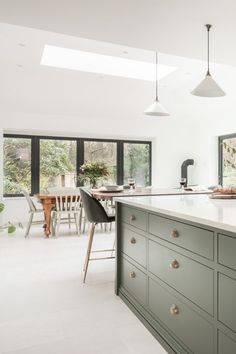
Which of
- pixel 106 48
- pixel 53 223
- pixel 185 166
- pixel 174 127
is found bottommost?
pixel 53 223

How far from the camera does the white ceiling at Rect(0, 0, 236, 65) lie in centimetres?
248

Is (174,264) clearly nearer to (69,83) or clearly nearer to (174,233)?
(174,233)

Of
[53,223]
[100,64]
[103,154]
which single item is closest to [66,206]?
[53,223]

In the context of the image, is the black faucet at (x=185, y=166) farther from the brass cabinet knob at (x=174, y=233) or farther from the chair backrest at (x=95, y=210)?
the brass cabinet knob at (x=174, y=233)

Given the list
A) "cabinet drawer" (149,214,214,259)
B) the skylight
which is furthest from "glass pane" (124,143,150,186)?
"cabinet drawer" (149,214,214,259)

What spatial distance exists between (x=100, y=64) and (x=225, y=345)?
202 inches

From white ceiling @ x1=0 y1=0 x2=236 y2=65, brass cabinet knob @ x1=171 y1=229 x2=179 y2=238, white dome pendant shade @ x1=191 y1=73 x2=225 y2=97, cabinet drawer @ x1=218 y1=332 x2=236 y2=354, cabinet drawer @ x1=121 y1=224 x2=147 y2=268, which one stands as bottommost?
cabinet drawer @ x1=218 y1=332 x2=236 y2=354

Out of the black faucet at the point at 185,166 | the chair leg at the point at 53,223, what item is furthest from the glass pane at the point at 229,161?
the chair leg at the point at 53,223

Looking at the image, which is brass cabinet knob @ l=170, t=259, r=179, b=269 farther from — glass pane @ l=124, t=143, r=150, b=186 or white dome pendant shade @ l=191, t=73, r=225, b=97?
glass pane @ l=124, t=143, r=150, b=186

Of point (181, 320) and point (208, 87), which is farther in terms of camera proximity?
point (208, 87)

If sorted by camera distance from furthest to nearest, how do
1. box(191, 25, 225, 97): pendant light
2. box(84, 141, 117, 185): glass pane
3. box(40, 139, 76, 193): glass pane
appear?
1. box(84, 141, 117, 185): glass pane
2. box(40, 139, 76, 193): glass pane
3. box(191, 25, 225, 97): pendant light

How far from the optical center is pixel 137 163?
782 cm

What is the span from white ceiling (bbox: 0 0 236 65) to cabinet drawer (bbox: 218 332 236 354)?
2452mm

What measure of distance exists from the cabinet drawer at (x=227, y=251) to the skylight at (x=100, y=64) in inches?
178
